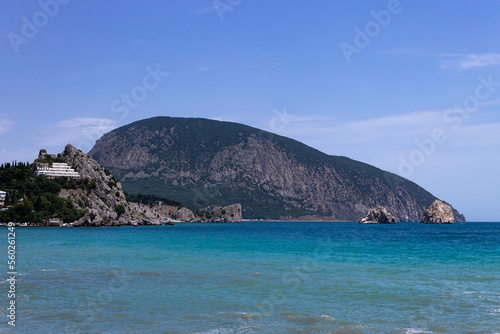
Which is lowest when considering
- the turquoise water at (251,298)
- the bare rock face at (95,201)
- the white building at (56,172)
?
the turquoise water at (251,298)

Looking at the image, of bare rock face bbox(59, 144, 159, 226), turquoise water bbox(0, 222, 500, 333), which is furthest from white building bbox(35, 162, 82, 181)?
turquoise water bbox(0, 222, 500, 333)

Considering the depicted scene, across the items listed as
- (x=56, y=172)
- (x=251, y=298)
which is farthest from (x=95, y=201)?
(x=251, y=298)

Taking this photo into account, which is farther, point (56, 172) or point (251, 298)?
point (56, 172)

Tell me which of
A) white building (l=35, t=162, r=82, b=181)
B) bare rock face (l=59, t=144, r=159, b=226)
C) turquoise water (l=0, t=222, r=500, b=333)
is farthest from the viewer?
white building (l=35, t=162, r=82, b=181)

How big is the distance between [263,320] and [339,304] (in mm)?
5507

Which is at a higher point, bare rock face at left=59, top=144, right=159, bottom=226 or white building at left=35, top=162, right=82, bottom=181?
white building at left=35, top=162, right=82, bottom=181

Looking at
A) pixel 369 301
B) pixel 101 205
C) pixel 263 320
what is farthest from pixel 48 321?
pixel 101 205

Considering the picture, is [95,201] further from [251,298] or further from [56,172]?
[251,298]

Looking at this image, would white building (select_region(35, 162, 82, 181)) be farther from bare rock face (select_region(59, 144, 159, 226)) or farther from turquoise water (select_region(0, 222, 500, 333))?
turquoise water (select_region(0, 222, 500, 333))

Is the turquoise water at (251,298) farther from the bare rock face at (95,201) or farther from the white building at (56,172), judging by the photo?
the white building at (56,172)

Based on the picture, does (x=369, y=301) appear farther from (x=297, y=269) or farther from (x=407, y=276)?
(x=297, y=269)

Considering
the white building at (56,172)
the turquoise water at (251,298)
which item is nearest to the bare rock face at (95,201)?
the white building at (56,172)

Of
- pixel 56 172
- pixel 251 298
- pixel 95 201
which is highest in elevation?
pixel 56 172

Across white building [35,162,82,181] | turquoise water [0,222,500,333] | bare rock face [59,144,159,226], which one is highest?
white building [35,162,82,181]
